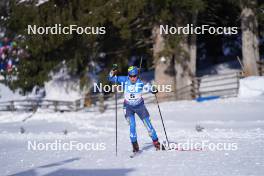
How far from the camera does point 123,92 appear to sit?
47.0 ft

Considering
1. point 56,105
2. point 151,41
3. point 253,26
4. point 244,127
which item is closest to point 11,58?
point 56,105

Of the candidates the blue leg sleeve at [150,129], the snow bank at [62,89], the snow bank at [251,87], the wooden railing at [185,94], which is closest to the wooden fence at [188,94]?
the wooden railing at [185,94]

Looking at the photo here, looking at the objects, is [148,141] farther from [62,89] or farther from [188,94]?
[62,89]

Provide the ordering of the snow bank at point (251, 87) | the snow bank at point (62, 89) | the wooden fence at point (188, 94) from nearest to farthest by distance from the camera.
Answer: the snow bank at point (251, 87) < the wooden fence at point (188, 94) < the snow bank at point (62, 89)

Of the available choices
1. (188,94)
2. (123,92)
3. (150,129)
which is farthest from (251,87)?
(150,129)

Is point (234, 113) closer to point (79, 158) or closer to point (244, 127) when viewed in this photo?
point (244, 127)

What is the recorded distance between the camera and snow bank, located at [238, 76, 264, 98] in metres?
22.9

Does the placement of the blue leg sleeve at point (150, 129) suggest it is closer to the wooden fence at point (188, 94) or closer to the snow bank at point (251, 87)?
the snow bank at point (251, 87)

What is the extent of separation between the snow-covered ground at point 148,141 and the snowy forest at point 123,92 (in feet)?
0.13

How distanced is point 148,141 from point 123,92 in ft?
5.98

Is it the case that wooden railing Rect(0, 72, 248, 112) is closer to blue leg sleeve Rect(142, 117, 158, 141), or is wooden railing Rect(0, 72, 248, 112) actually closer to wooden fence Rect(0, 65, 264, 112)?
wooden fence Rect(0, 65, 264, 112)

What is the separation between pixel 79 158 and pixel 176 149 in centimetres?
240

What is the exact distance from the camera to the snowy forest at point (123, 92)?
1184cm

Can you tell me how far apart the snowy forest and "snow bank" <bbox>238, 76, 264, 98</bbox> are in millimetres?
48
